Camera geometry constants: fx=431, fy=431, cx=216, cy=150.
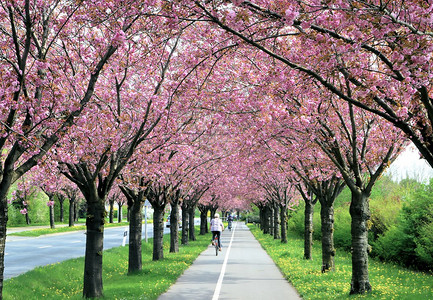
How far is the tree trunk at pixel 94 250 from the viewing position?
35.3 feet

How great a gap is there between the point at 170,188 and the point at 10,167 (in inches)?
504

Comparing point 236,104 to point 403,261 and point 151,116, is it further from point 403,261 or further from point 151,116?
point 403,261

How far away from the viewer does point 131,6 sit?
7.79 m

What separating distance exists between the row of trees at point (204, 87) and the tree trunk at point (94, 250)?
3 centimetres

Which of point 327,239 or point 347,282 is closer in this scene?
point 347,282

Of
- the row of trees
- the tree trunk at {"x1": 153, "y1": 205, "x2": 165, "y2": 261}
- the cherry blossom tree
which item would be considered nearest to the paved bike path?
the tree trunk at {"x1": 153, "y1": 205, "x2": 165, "y2": 261}

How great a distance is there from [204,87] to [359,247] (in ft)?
19.5

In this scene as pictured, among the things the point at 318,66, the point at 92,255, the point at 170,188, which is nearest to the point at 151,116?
the point at 92,255

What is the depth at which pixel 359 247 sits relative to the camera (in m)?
11.5

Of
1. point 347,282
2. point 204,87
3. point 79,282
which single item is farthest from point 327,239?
point 79,282

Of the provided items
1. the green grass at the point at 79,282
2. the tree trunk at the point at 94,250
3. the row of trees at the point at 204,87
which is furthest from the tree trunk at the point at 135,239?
the tree trunk at the point at 94,250

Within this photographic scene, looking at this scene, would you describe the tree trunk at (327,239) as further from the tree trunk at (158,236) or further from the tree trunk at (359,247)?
the tree trunk at (158,236)

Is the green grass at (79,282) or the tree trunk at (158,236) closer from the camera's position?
the green grass at (79,282)

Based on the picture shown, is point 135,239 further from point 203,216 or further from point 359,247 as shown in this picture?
point 203,216
